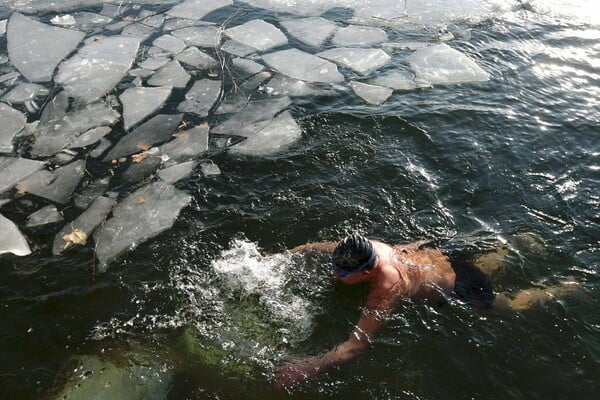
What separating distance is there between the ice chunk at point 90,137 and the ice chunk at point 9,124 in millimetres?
566

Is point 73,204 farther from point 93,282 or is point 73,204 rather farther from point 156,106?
point 156,106

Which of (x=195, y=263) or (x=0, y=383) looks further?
(x=195, y=263)

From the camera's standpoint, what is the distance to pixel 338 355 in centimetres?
268

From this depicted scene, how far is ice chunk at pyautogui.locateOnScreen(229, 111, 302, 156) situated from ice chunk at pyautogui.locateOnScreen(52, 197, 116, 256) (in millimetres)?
1184

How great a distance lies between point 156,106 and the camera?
4707 mm

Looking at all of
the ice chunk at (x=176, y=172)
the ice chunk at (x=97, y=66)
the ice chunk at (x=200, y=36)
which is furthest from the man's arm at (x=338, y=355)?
the ice chunk at (x=200, y=36)

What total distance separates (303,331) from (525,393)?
1.30 meters

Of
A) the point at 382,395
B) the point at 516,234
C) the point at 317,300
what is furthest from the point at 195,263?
the point at 516,234

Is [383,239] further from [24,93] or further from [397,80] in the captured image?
[24,93]

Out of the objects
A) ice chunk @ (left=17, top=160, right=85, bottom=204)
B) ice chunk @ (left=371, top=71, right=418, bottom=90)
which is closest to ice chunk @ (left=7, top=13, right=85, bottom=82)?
ice chunk @ (left=17, top=160, right=85, bottom=204)

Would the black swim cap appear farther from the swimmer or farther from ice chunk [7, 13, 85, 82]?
ice chunk [7, 13, 85, 82]

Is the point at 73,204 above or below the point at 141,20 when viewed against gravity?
below

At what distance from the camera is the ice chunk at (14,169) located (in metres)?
3.81

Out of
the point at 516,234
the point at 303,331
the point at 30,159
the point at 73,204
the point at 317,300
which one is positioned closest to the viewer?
the point at 303,331
